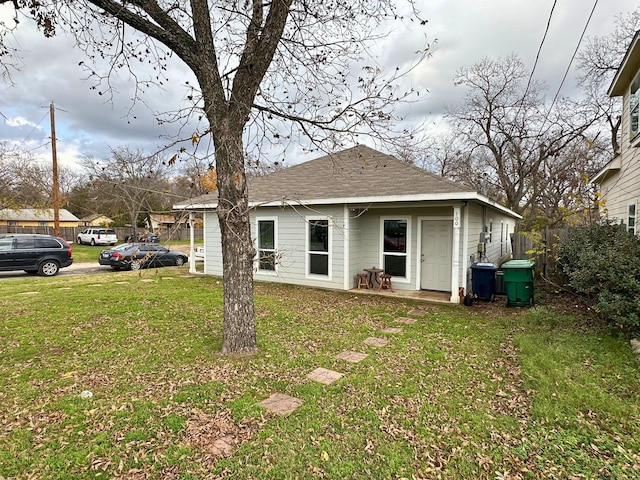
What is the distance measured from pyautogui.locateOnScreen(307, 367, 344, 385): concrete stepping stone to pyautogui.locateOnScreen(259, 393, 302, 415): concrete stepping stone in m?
0.50

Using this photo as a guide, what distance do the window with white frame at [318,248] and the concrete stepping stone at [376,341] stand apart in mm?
4466

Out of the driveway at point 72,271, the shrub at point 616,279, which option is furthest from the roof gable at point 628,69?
the driveway at point 72,271

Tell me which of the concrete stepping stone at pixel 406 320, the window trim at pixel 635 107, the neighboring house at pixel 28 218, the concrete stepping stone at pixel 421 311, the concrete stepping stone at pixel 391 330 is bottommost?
the concrete stepping stone at pixel 421 311

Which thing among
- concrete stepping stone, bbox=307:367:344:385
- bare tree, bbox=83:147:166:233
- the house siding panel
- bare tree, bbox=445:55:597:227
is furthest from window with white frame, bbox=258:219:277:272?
bare tree, bbox=445:55:597:227

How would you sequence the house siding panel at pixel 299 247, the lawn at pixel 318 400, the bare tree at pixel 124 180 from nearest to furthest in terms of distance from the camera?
the lawn at pixel 318 400 → the bare tree at pixel 124 180 → the house siding panel at pixel 299 247

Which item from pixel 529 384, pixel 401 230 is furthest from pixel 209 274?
pixel 529 384

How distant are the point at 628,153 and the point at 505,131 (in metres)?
16.7

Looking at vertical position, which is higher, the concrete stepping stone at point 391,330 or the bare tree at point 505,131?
the bare tree at point 505,131

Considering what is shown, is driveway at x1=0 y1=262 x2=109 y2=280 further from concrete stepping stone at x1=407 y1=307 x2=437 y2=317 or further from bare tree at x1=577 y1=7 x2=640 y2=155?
bare tree at x1=577 y1=7 x2=640 y2=155

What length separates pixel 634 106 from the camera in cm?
744

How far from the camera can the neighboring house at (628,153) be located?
7.34 metres

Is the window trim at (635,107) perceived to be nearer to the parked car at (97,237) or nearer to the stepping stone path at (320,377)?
the stepping stone path at (320,377)

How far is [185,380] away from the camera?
389cm

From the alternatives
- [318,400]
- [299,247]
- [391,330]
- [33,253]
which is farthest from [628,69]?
[33,253]
